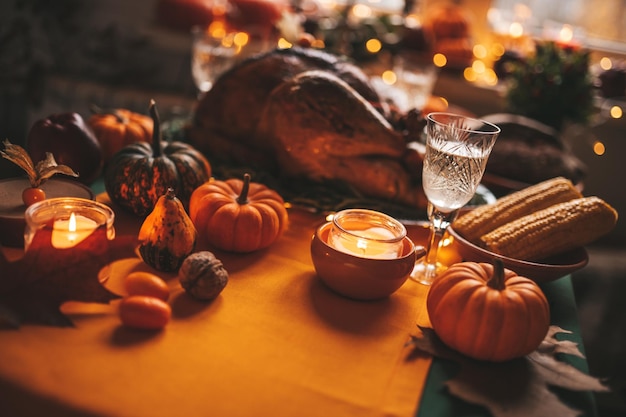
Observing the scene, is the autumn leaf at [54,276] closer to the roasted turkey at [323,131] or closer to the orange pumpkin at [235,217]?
the orange pumpkin at [235,217]

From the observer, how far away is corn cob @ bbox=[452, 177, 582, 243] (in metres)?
1.32

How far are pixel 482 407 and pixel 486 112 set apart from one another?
3.35 metres

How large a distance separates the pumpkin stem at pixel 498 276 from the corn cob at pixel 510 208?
0.32m

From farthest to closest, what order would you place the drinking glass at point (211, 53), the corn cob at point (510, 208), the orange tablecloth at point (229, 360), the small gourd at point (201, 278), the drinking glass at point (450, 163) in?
1. the drinking glass at point (211, 53)
2. the corn cob at point (510, 208)
3. the drinking glass at point (450, 163)
4. the small gourd at point (201, 278)
5. the orange tablecloth at point (229, 360)

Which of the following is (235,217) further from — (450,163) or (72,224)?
(450,163)

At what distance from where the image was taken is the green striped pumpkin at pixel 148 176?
132 cm

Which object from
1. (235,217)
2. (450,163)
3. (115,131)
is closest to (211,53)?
(115,131)

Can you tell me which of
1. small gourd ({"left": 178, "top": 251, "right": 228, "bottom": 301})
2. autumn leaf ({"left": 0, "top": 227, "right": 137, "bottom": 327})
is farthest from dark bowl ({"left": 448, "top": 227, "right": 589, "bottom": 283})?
autumn leaf ({"left": 0, "top": 227, "right": 137, "bottom": 327})

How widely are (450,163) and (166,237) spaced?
0.60 metres

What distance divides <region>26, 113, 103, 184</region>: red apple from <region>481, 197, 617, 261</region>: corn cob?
1002mm

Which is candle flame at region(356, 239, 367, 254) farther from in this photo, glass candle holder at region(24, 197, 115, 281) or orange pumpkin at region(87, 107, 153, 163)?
orange pumpkin at region(87, 107, 153, 163)

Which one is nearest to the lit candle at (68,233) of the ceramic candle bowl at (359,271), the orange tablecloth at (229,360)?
the orange tablecloth at (229,360)

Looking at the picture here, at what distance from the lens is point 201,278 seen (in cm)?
103

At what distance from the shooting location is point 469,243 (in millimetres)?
1265
